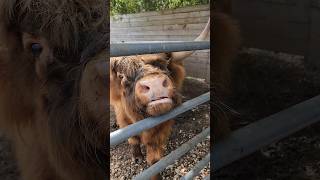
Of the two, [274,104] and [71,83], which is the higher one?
[71,83]

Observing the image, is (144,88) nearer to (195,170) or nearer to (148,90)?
(148,90)

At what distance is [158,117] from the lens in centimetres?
147

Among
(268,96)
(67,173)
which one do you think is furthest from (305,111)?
(67,173)

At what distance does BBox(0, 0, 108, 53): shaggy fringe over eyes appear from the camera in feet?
4.24

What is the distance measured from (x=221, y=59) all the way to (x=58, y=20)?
74 centimetres

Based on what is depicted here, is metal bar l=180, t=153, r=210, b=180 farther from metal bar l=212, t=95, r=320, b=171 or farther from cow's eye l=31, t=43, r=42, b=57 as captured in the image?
cow's eye l=31, t=43, r=42, b=57

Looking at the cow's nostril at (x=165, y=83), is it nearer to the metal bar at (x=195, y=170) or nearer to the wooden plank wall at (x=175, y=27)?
the wooden plank wall at (x=175, y=27)

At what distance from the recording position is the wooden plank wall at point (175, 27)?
4.65ft

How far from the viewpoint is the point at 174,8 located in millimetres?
1537

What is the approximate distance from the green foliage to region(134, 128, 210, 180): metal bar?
1.84ft

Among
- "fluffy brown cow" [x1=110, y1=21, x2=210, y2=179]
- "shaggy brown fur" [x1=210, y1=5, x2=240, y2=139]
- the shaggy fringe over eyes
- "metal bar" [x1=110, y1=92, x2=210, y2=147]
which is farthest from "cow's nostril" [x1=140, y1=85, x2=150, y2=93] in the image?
"shaggy brown fur" [x1=210, y1=5, x2=240, y2=139]

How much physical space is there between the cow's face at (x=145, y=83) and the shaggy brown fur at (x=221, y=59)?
0.27 metres

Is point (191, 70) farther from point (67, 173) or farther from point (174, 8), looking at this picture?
point (67, 173)

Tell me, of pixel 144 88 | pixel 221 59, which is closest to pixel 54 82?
pixel 144 88
